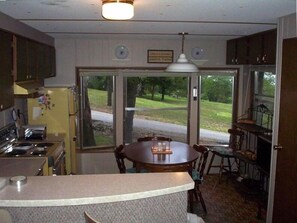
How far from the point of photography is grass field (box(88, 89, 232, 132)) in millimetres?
6012

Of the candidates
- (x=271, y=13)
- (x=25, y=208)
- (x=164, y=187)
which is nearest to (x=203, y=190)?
(x=271, y=13)

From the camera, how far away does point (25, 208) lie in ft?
6.02

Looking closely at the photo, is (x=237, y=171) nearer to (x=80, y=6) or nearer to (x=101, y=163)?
(x=101, y=163)

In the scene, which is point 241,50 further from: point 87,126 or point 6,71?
point 6,71

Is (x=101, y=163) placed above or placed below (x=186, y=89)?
below

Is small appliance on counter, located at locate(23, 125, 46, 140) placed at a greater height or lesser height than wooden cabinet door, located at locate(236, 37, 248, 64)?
lesser

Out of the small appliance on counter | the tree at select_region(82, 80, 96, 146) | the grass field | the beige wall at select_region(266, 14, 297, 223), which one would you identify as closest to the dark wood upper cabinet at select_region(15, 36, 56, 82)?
the small appliance on counter

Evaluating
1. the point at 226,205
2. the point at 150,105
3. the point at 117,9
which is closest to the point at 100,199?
the point at 117,9

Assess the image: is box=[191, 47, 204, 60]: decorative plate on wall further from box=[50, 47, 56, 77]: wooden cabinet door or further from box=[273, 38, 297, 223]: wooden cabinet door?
box=[273, 38, 297, 223]: wooden cabinet door

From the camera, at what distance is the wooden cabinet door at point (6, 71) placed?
3.15 m

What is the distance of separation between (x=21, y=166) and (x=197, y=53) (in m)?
3.61

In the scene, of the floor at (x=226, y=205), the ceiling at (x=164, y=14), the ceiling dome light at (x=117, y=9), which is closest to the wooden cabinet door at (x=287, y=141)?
the ceiling at (x=164, y=14)

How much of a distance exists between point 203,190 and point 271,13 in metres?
3.10

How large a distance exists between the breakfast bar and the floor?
7.92 feet
